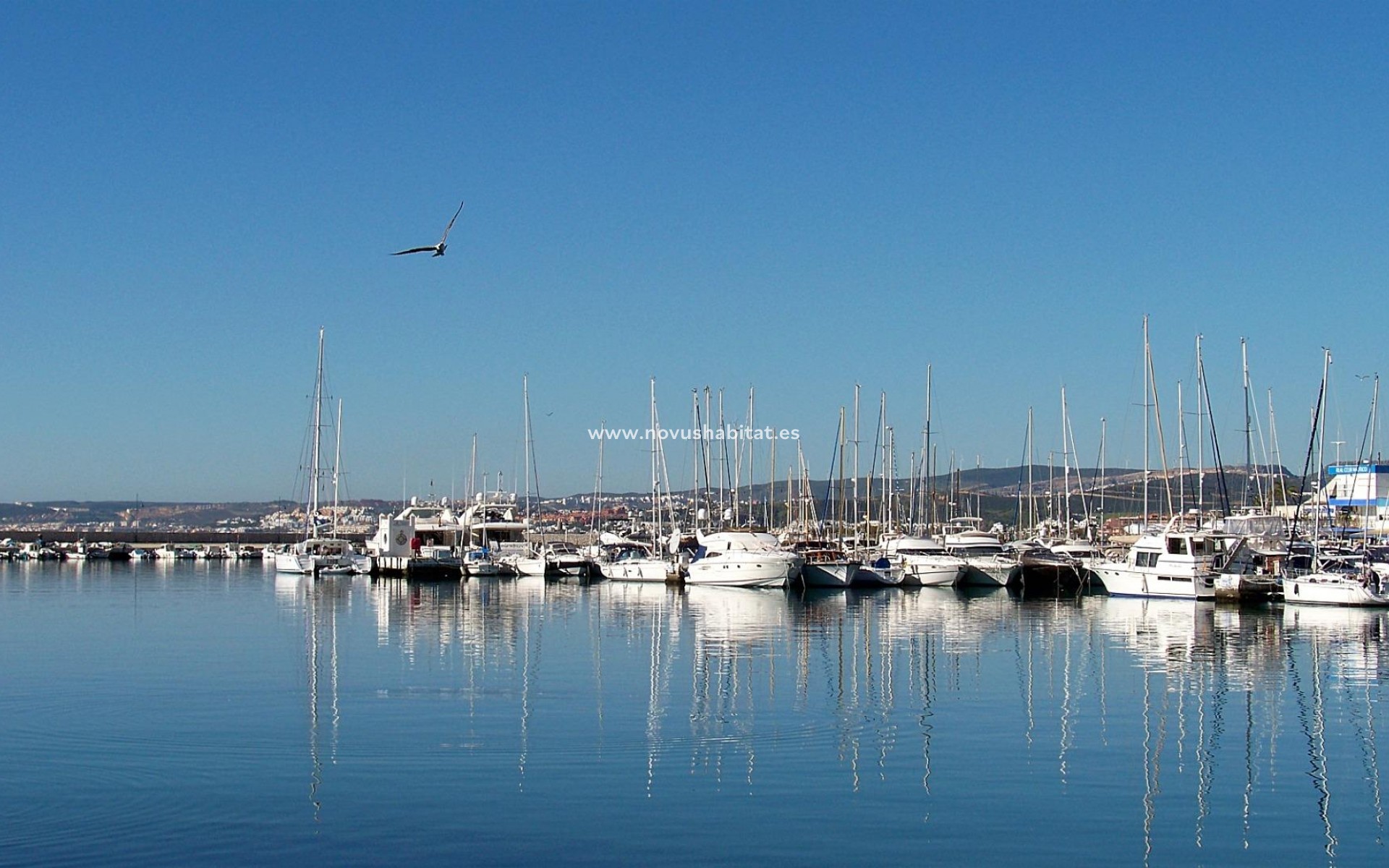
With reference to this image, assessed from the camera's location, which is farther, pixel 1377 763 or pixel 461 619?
pixel 461 619

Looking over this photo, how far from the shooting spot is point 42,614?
50.8m

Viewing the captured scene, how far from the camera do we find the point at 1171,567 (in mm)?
55031

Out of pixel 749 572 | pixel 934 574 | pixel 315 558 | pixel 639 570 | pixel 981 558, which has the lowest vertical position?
pixel 934 574

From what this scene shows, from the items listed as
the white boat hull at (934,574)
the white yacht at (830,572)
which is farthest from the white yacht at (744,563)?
the white boat hull at (934,574)

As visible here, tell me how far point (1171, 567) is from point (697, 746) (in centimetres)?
3872

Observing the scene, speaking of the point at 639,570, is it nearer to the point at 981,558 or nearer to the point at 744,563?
the point at 744,563

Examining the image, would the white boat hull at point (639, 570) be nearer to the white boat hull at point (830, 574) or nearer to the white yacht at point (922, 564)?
the white boat hull at point (830, 574)

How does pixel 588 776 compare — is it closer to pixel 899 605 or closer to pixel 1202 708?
pixel 1202 708

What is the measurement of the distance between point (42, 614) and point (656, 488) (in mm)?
38365

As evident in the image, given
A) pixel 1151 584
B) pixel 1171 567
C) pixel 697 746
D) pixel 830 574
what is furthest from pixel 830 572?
pixel 697 746

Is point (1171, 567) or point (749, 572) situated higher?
point (1171, 567)

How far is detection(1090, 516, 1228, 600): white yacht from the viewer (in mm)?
54312

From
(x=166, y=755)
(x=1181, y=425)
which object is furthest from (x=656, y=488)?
(x=166, y=755)

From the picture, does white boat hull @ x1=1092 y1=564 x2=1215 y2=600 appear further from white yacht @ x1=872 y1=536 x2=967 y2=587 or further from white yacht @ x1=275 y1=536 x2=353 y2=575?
white yacht @ x1=275 y1=536 x2=353 y2=575
